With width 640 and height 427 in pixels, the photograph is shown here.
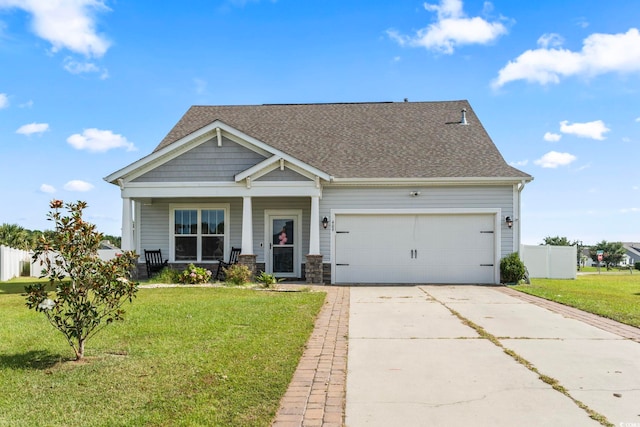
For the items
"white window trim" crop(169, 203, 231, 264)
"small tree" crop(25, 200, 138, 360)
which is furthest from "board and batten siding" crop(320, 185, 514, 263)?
"small tree" crop(25, 200, 138, 360)

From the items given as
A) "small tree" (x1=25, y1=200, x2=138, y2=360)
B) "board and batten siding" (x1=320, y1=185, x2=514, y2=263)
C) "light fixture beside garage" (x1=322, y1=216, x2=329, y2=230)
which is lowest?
"small tree" (x1=25, y1=200, x2=138, y2=360)

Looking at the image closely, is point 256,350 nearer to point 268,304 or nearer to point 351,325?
point 351,325

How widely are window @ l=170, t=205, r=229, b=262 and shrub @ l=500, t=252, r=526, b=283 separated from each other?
881cm

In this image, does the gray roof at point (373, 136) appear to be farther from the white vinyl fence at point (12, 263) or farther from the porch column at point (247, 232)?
the white vinyl fence at point (12, 263)

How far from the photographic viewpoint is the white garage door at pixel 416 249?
15.2 meters

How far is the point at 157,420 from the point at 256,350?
7.05 feet

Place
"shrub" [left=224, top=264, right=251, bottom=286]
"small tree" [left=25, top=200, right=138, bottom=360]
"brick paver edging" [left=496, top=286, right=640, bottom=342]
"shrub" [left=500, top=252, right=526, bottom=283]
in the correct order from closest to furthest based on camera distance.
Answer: "small tree" [left=25, top=200, right=138, bottom=360]
"brick paver edging" [left=496, top=286, right=640, bottom=342]
"shrub" [left=224, top=264, right=251, bottom=286]
"shrub" [left=500, top=252, right=526, bottom=283]

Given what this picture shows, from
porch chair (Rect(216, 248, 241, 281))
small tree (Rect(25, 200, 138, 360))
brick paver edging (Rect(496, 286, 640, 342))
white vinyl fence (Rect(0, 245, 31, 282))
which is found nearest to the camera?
small tree (Rect(25, 200, 138, 360))

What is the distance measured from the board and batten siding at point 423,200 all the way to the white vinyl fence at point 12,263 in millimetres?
13180

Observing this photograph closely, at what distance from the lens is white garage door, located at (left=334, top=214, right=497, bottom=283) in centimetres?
1522

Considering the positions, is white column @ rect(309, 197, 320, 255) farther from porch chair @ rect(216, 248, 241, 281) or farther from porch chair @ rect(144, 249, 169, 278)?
porch chair @ rect(144, 249, 169, 278)

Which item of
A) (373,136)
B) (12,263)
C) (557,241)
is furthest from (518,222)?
(557,241)

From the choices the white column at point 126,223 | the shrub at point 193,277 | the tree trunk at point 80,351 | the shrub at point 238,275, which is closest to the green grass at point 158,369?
the tree trunk at point 80,351

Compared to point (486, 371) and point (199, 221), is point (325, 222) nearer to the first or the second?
point (199, 221)
